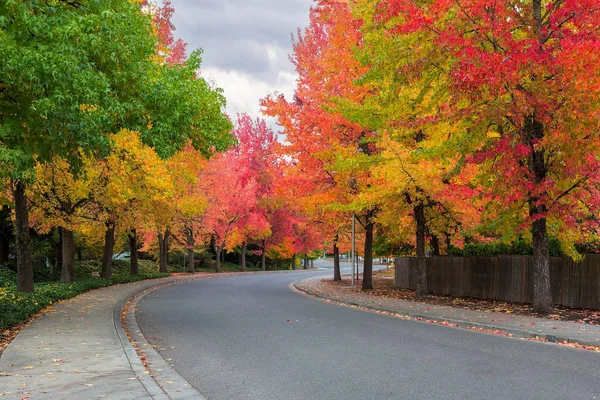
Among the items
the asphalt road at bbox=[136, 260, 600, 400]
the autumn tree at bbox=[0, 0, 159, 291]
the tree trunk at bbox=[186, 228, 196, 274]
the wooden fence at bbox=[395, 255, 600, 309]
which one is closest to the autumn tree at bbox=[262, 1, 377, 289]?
the wooden fence at bbox=[395, 255, 600, 309]

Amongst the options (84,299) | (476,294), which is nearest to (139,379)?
(84,299)

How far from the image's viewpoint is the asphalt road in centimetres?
621

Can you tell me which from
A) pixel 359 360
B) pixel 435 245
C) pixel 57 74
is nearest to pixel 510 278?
pixel 435 245

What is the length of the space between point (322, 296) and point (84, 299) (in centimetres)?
909

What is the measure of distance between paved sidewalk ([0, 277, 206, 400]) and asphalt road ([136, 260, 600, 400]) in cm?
79

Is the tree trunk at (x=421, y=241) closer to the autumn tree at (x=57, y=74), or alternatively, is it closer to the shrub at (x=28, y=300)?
the autumn tree at (x=57, y=74)

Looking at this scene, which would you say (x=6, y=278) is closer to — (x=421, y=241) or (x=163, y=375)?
(x=421, y=241)

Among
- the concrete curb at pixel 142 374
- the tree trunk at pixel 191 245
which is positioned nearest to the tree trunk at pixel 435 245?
the concrete curb at pixel 142 374

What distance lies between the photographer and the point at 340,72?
21219 mm

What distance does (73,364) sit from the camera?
23.4 ft

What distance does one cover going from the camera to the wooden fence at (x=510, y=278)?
15.5 m

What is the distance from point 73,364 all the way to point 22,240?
1001 centimetres

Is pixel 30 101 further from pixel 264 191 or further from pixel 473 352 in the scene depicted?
pixel 264 191

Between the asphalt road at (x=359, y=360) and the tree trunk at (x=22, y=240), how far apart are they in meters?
5.25
